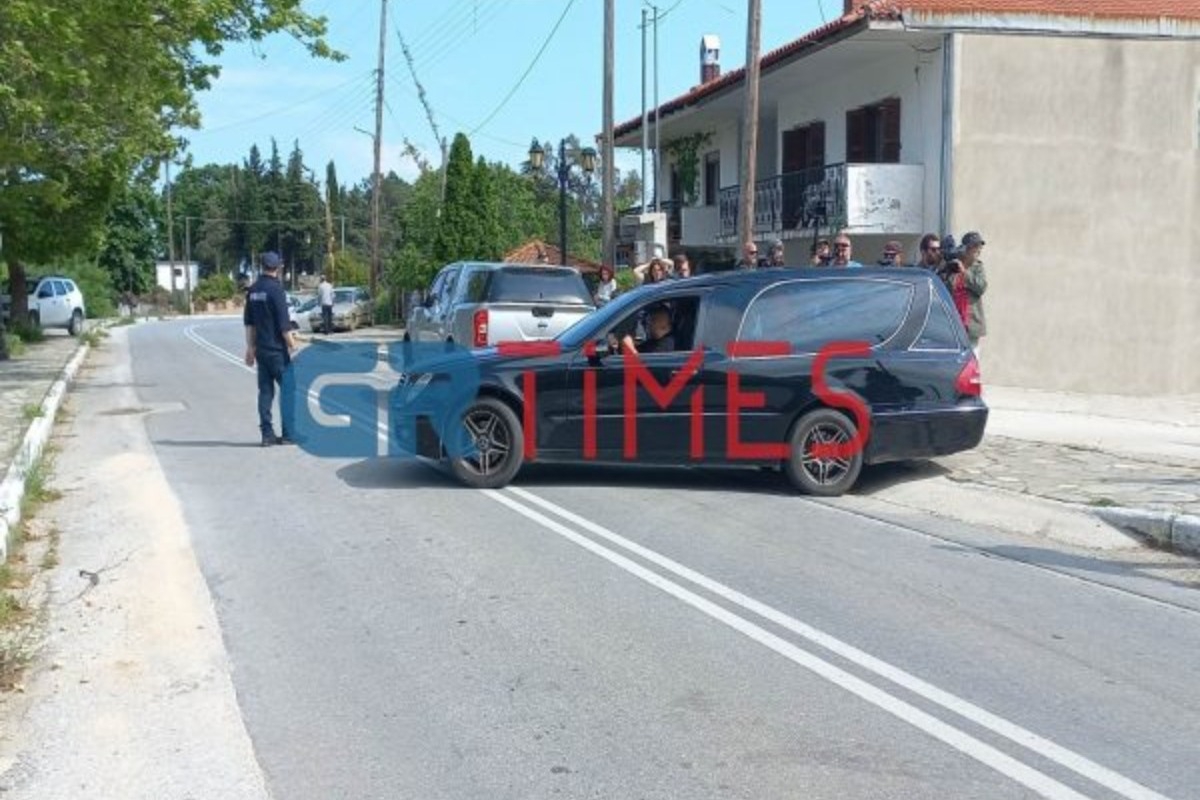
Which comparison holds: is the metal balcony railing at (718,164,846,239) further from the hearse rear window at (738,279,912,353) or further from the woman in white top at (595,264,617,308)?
the hearse rear window at (738,279,912,353)

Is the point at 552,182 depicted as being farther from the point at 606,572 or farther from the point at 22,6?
A: the point at 606,572

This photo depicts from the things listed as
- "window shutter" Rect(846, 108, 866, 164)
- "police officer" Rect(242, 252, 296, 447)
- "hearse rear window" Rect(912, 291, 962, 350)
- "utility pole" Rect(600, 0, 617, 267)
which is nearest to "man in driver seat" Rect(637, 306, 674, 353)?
"hearse rear window" Rect(912, 291, 962, 350)

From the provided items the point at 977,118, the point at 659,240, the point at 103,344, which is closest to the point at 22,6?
the point at 977,118

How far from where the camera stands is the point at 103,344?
115 ft

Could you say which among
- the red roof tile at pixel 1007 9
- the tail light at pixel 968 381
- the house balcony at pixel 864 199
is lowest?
the tail light at pixel 968 381

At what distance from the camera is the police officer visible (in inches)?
502

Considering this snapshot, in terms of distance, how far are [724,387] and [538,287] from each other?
6.49m

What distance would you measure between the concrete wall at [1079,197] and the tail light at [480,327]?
8.54 m

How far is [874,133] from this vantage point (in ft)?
75.0

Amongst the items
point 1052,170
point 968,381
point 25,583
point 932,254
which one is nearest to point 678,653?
point 25,583

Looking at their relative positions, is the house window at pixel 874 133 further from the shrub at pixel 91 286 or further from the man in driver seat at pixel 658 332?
the shrub at pixel 91 286

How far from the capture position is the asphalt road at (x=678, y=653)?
4695 mm

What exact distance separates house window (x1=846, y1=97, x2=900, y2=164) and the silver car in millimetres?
7838

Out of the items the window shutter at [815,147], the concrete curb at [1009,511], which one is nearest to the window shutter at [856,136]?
the window shutter at [815,147]
